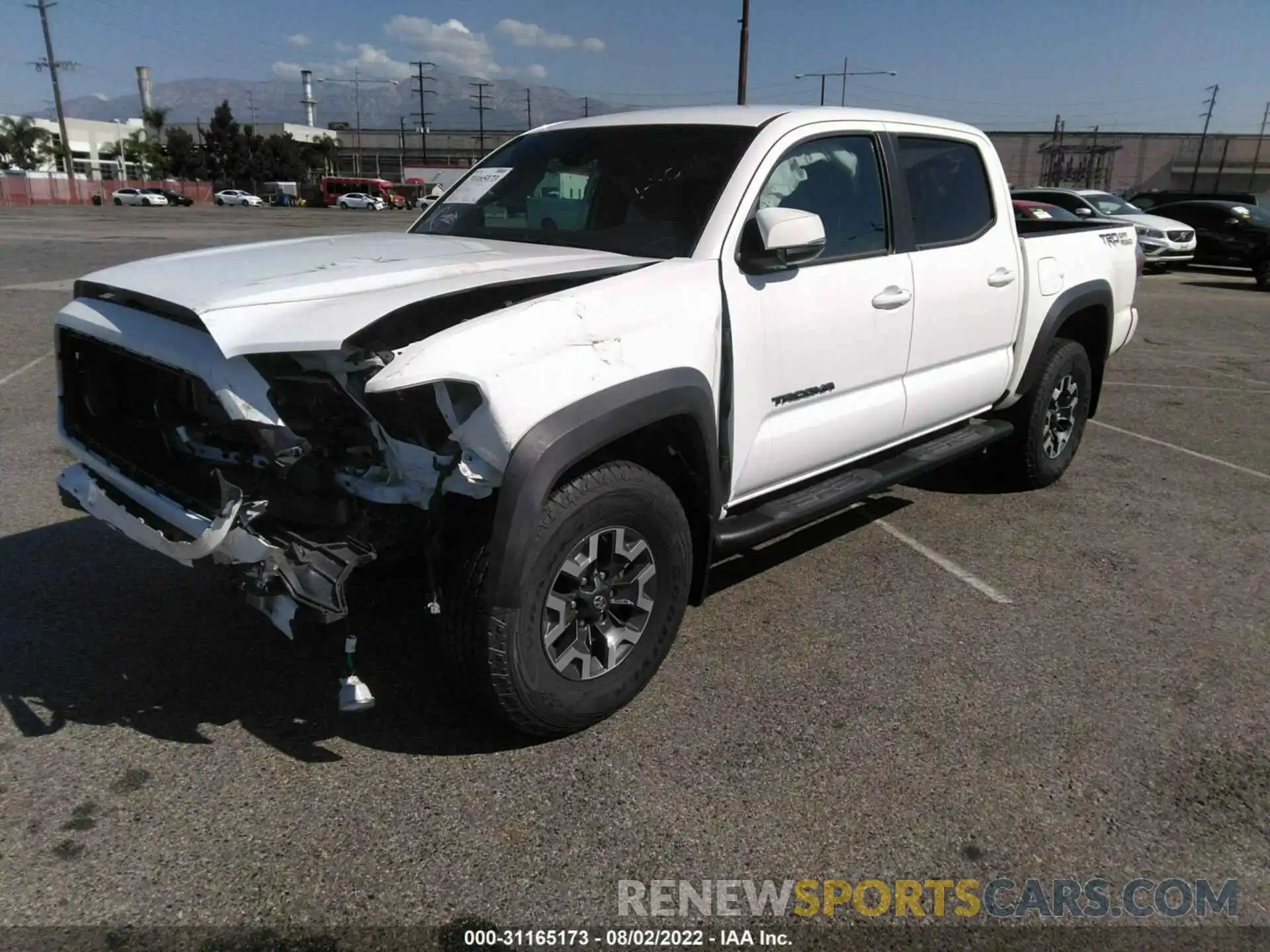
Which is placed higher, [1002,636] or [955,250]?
[955,250]

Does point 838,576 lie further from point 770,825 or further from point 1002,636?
point 770,825

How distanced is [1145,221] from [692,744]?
20.5 metres

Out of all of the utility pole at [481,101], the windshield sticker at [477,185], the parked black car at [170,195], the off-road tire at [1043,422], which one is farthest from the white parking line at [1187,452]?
the utility pole at [481,101]

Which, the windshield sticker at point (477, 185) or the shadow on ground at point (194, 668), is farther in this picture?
the windshield sticker at point (477, 185)

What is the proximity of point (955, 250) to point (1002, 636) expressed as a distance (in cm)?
181

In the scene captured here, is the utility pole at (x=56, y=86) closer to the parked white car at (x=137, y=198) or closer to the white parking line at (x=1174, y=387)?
the parked white car at (x=137, y=198)

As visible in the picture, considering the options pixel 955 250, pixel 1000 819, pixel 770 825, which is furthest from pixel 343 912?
pixel 955 250

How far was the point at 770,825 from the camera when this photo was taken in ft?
8.98

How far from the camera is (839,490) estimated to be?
155 inches

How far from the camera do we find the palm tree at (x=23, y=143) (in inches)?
3723

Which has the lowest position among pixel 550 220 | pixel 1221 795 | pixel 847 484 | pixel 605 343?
pixel 1221 795

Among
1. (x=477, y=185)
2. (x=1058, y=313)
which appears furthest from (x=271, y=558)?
(x=1058, y=313)

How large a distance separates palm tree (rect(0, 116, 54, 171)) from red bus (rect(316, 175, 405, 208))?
44.1 meters

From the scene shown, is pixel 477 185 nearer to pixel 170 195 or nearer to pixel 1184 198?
pixel 1184 198
